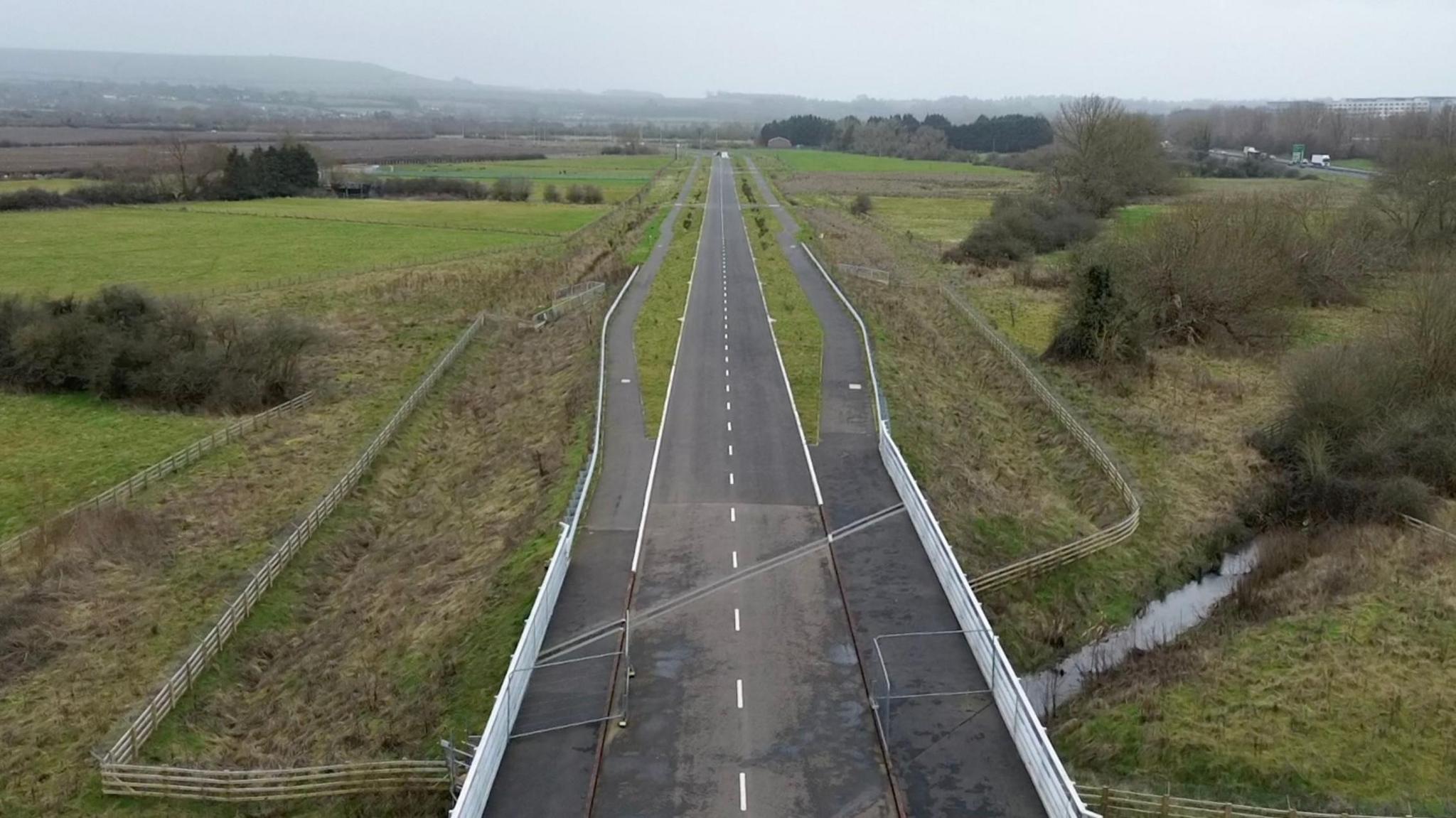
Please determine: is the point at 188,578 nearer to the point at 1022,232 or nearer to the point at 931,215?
the point at 1022,232

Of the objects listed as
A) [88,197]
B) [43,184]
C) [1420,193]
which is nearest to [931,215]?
[1420,193]

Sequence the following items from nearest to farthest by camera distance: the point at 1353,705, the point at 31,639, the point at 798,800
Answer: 1. the point at 798,800
2. the point at 1353,705
3. the point at 31,639

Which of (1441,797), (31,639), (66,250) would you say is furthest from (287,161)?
(1441,797)

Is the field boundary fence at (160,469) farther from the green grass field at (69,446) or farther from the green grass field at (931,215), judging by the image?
the green grass field at (931,215)

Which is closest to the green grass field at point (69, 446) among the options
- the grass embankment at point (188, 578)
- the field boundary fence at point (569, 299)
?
the grass embankment at point (188, 578)

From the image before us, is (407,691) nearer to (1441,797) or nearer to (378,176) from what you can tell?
(1441,797)
